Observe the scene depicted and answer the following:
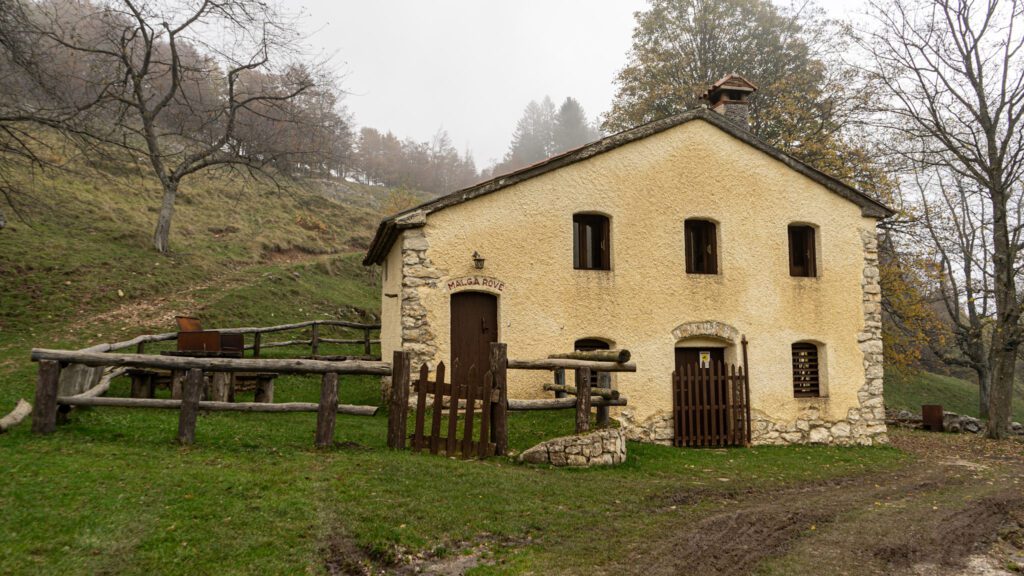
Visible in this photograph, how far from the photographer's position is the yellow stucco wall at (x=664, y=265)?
444 inches

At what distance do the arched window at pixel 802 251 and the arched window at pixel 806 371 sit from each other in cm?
163

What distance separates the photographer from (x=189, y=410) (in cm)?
723

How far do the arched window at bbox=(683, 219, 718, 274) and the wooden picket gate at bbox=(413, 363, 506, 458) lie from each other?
6.33 meters

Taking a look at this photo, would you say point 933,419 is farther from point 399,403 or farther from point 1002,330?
point 399,403

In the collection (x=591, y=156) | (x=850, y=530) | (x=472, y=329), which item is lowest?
(x=850, y=530)

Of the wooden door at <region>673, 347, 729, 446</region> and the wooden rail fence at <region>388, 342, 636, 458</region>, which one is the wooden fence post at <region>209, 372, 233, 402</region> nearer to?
the wooden rail fence at <region>388, 342, 636, 458</region>

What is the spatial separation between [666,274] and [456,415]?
6.19 metres

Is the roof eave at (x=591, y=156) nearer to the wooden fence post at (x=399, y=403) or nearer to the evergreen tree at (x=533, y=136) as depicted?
the wooden fence post at (x=399, y=403)

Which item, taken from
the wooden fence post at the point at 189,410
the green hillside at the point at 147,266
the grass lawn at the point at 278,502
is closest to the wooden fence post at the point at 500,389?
the grass lawn at the point at 278,502

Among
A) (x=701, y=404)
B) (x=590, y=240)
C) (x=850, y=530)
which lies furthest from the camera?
(x=590, y=240)

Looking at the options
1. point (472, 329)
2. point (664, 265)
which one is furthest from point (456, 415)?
point (664, 265)

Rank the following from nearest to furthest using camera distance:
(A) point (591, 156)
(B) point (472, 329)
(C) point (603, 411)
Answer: (C) point (603, 411)
(B) point (472, 329)
(A) point (591, 156)

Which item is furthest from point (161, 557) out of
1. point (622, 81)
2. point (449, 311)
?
point (622, 81)

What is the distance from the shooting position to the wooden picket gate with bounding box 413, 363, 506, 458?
7684 mm
